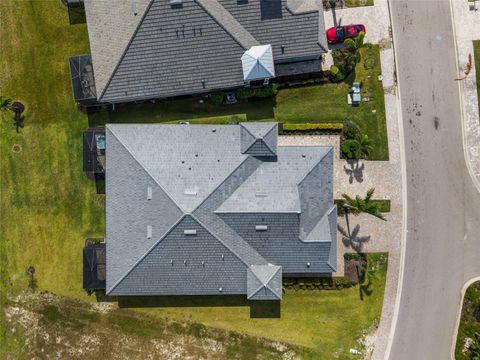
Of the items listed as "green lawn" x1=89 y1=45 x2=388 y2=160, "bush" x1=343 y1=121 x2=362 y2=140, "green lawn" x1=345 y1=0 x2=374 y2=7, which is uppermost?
"green lawn" x1=345 y1=0 x2=374 y2=7

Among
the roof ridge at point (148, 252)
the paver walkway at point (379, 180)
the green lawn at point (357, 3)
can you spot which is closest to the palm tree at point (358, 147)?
the paver walkway at point (379, 180)

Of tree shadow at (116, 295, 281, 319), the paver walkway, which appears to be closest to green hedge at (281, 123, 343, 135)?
the paver walkway

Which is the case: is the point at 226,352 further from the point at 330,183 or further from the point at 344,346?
the point at 330,183

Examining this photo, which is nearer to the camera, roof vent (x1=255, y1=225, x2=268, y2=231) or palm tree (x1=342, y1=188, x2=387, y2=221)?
roof vent (x1=255, y1=225, x2=268, y2=231)

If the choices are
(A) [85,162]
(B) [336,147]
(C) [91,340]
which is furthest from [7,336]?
(B) [336,147]

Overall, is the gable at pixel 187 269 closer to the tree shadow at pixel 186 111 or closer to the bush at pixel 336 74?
the tree shadow at pixel 186 111

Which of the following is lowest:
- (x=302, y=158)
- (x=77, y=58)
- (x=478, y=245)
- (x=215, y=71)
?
(x=478, y=245)

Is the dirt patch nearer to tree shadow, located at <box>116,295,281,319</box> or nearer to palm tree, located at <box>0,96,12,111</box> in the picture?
tree shadow, located at <box>116,295,281,319</box>
